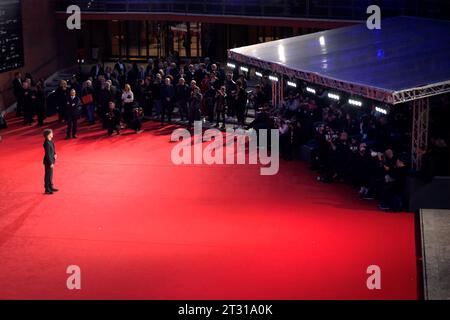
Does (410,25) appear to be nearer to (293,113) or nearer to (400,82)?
(293,113)

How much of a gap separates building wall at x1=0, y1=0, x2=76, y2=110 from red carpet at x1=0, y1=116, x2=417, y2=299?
783 cm

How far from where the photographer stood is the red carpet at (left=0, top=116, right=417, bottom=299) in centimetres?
1277

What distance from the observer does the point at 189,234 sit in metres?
15.2

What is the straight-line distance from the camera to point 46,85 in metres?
31.1

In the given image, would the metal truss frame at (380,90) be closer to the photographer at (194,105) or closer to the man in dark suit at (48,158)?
the photographer at (194,105)

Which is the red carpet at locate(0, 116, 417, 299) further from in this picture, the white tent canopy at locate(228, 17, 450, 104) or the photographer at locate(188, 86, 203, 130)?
the photographer at locate(188, 86, 203, 130)

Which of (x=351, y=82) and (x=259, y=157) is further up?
(x=351, y=82)

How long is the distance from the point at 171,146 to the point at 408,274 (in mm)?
10724

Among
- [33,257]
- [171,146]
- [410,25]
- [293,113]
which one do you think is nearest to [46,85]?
[171,146]

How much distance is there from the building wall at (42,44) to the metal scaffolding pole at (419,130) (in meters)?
16.3

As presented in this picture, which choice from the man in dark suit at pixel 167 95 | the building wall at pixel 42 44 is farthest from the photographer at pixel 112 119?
the building wall at pixel 42 44

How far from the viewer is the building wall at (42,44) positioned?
92.6 ft

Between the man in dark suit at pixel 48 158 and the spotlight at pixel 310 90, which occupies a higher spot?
the spotlight at pixel 310 90

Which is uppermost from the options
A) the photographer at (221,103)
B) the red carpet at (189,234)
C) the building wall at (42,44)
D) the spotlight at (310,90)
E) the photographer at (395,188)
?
the building wall at (42,44)
